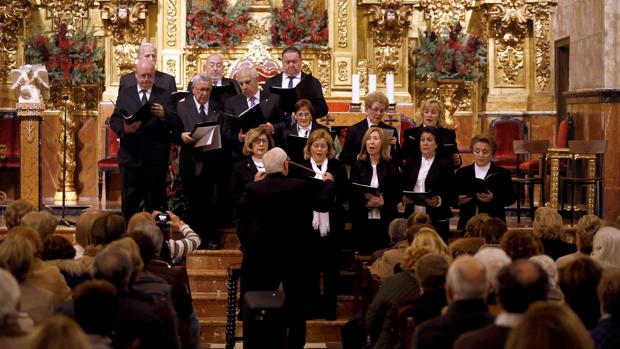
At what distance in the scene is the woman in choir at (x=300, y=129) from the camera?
9.90m

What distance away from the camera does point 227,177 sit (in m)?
10.6

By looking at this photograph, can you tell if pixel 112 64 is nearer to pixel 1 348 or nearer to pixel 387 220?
pixel 387 220

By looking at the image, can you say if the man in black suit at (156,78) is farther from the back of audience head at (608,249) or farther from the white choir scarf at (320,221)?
the back of audience head at (608,249)

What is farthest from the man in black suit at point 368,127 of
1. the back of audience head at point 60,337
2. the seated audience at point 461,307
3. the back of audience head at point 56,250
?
the back of audience head at point 60,337

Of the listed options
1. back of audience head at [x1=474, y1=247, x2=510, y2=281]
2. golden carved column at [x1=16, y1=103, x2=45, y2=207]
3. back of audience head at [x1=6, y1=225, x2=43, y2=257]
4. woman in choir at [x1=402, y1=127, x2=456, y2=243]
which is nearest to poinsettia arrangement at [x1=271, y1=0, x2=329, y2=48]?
golden carved column at [x1=16, y1=103, x2=45, y2=207]

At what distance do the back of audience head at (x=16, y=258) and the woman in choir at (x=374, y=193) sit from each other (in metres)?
4.32

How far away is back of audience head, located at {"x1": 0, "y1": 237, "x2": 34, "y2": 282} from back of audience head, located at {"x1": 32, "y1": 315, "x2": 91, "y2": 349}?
1.74 metres

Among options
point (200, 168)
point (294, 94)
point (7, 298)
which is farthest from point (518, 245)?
point (200, 168)

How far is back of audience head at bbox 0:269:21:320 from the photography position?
495cm

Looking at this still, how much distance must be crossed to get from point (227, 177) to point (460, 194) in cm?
202

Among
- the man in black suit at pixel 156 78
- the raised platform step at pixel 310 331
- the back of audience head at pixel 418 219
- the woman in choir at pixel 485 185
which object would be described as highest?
the man in black suit at pixel 156 78

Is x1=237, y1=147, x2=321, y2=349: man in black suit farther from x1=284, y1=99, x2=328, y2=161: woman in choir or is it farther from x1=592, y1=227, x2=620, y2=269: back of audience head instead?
x1=592, y1=227, x2=620, y2=269: back of audience head

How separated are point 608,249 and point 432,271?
1.52 meters

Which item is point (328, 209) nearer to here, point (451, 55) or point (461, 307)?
point (461, 307)
